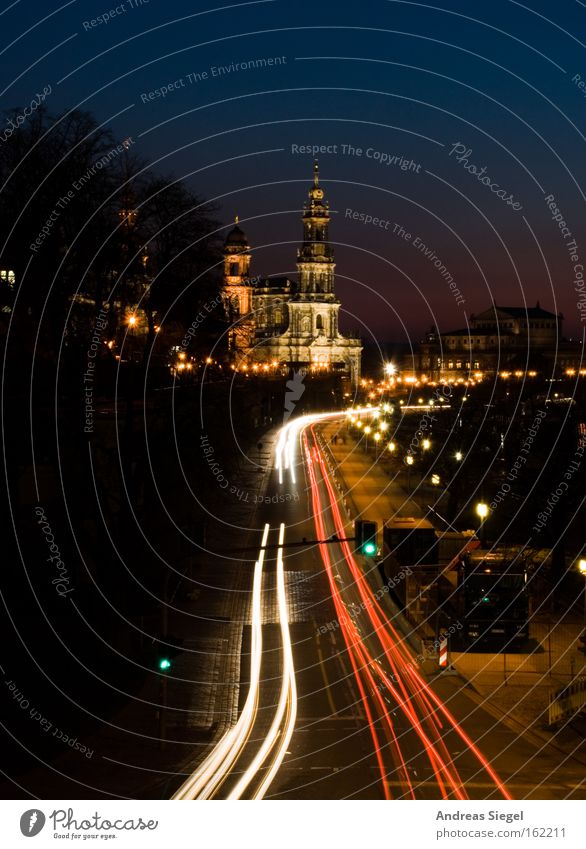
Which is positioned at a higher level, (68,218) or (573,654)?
(68,218)

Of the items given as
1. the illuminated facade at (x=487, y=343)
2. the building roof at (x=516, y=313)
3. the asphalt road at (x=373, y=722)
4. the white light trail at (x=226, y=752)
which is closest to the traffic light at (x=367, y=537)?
the asphalt road at (x=373, y=722)

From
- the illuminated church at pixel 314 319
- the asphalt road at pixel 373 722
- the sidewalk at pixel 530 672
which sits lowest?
the sidewalk at pixel 530 672

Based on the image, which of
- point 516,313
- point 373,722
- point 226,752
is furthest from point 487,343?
point 226,752

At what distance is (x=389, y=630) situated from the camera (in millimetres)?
24672

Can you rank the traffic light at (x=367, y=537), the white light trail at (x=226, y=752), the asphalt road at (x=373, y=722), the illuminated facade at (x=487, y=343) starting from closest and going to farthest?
the white light trail at (x=226, y=752) → the asphalt road at (x=373, y=722) → the traffic light at (x=367, y=537) → the illuminated facade at (x=487, y=343)

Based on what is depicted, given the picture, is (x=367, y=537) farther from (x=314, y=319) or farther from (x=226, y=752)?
(x=314, y=319)

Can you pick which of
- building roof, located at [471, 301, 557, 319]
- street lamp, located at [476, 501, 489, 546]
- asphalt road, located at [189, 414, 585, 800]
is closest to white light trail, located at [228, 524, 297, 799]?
asphalt road, located at [189, 414, 585, 800]

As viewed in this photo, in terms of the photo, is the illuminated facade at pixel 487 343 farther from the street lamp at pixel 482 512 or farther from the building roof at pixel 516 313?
the street lamp at pixel 482 512

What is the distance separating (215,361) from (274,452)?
43.2 ft

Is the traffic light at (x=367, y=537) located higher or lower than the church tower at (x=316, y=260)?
lower

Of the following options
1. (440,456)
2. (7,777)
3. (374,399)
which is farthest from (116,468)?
(374,399)

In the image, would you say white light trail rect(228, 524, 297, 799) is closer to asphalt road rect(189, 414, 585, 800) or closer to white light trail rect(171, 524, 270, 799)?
asphalt road rect(189, 414, 585, 800)

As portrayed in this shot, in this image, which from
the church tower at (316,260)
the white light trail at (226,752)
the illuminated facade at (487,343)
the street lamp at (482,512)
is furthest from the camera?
the illuminated facade at (487,343)
